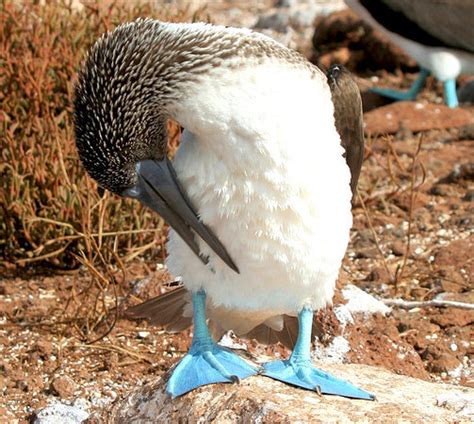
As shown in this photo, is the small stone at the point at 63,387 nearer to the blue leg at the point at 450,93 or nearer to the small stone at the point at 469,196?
the small stone at the point at 469,196

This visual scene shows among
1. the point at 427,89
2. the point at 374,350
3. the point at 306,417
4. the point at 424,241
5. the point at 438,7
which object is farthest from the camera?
the point at 427,89

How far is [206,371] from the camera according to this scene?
4109 mm

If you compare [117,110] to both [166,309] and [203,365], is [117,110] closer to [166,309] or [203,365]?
[203,365]

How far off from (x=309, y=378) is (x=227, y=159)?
2.80ft

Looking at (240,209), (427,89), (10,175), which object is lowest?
(427,89)

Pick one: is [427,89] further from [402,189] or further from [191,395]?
[191,395]

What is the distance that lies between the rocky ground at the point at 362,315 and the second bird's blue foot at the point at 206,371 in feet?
1.75

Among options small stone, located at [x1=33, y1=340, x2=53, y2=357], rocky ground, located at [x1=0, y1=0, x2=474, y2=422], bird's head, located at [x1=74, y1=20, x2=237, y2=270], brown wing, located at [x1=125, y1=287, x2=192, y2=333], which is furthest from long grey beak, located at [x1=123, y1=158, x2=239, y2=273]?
small stone, located at [x1=33, y1=340, x2=53, y2=357]

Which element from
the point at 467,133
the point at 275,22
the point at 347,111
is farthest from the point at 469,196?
the point at 275,22

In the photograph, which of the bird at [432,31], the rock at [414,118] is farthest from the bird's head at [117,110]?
the bird at [432,31]

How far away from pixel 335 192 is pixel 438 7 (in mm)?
5134

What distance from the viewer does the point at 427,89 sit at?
9703mm

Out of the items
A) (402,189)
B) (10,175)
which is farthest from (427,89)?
(10,175)

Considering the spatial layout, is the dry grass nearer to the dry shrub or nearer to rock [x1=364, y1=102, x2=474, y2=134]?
the dry shrub
